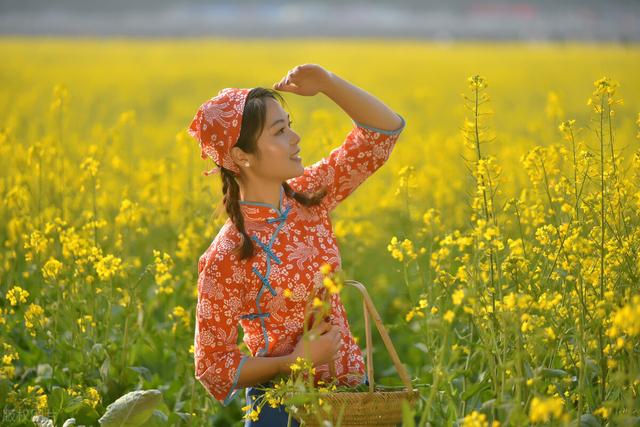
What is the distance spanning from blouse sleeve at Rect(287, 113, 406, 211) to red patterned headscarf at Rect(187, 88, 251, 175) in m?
0.31

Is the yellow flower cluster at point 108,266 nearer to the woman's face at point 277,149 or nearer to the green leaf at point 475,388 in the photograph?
the woman's face at point 277,149

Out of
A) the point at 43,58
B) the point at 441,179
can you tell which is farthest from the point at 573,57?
the point at 441,179

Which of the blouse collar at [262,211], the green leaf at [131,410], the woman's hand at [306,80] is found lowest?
the green leaf at [131,410]

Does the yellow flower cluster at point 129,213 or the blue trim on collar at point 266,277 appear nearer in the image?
the blue trim on collar at point 266,277

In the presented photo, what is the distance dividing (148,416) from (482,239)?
112cm

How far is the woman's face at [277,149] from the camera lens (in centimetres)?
298

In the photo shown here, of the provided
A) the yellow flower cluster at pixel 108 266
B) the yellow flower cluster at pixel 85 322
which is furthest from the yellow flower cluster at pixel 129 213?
the yellow flower cluster at pixel 108 266

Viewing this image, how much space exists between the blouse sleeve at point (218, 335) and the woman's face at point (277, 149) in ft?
0.96

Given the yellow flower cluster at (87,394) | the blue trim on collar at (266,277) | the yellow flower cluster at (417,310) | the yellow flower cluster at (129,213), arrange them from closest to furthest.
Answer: the blue trim on collar at (266,277) < the yellow flower cluster at (417,310) < the yellow flower cluster at (87,394) < the yellow flower cluster at (129,213)

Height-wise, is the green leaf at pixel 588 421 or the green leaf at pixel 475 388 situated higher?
the green leaf at pixel 588 421

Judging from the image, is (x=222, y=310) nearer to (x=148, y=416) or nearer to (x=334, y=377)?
(x=334, y=377)

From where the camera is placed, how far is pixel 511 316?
8.47 ft

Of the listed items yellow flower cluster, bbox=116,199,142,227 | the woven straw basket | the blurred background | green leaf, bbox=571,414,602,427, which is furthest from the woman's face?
the blurred background

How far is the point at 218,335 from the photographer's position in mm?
2873
